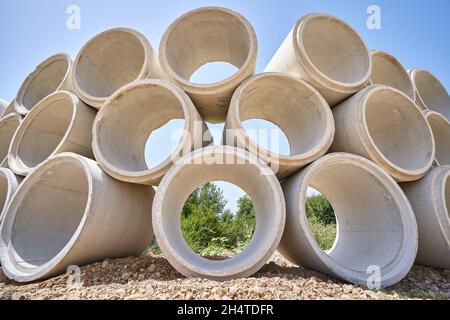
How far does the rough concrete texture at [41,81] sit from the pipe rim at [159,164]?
3.32 m

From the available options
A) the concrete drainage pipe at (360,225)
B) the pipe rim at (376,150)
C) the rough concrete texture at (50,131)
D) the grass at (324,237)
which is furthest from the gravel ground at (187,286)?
the grass at (324,237)

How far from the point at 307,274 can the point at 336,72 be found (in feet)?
13.8

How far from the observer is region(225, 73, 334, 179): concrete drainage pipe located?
4.30 m

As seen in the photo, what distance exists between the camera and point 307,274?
3.93 meters

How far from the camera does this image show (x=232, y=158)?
4082 millimetres

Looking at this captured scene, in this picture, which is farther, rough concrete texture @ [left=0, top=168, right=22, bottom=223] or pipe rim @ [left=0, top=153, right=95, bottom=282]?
rough concrete texture @ [left=0, top=168, right=22, bottom=223]

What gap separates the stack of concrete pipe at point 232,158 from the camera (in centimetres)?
402

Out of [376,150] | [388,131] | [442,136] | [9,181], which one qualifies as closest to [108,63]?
[9,181]

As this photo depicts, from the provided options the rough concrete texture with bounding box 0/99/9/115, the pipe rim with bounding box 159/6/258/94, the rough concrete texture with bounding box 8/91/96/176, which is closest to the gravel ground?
the rough concrete texture with bounding box 8/91/96/176

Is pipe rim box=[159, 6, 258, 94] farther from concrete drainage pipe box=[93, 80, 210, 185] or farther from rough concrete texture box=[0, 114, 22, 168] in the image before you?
rough concrete texture box=[0, 114, 22, 168]

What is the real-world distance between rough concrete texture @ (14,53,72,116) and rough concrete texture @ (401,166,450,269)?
27.0 feet

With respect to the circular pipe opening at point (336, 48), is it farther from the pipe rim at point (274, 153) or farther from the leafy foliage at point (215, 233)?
the leafy foliage at point (215, 233)
